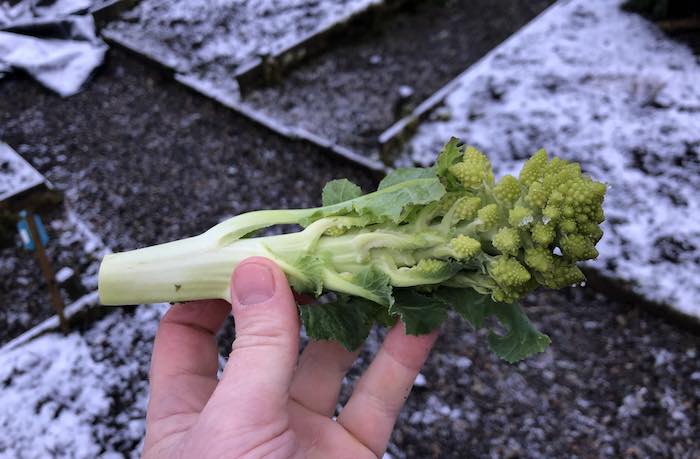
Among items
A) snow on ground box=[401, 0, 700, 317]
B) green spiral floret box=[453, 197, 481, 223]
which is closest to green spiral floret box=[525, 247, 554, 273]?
green spiral floret box=[453, 197, 481, 223]

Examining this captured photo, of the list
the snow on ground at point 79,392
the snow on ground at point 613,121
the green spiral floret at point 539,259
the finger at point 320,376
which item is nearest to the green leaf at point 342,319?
the finger at point 320,376

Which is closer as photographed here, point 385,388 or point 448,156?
point 448,156

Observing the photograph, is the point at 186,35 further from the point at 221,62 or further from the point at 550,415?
the point at 550,415

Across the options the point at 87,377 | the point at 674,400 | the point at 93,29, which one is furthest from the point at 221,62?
the point at 674,400

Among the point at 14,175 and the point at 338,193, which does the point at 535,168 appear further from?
the point at 14,175

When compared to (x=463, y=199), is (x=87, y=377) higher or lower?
lower

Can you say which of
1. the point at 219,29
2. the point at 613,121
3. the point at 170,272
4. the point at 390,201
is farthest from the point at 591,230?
the point at 219,29

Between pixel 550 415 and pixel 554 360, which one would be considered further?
pixel 554 360
